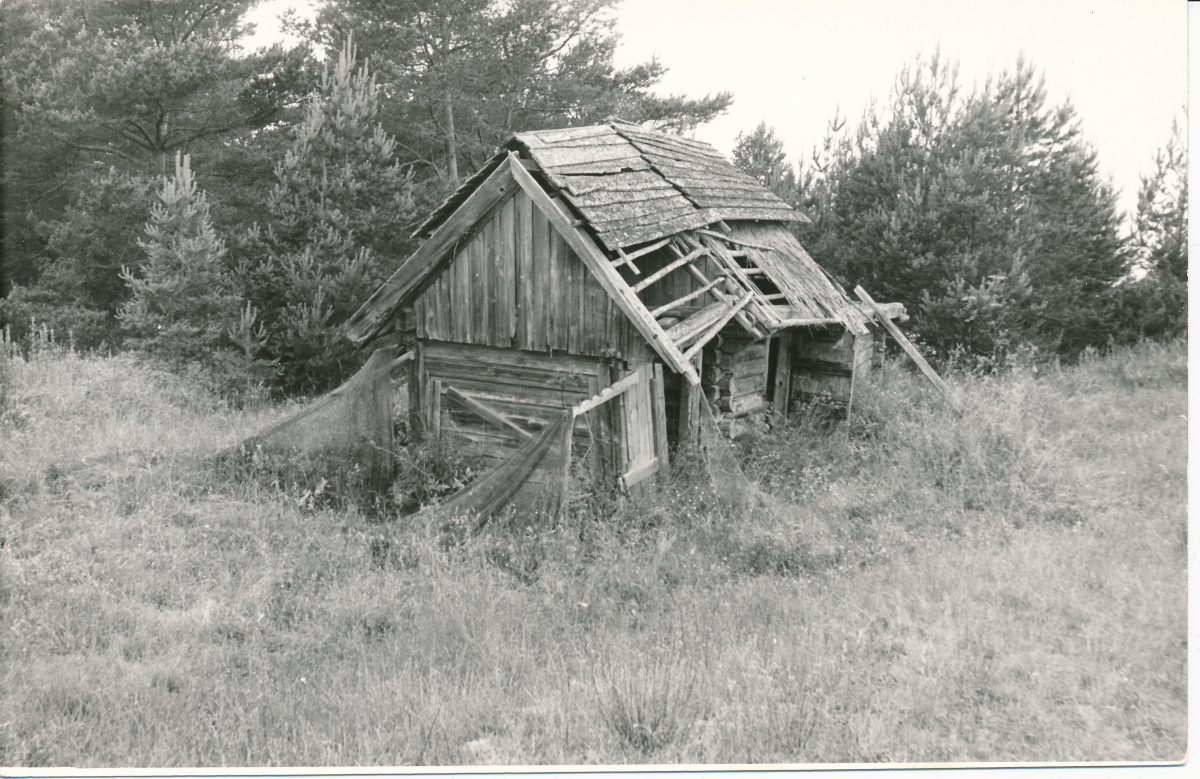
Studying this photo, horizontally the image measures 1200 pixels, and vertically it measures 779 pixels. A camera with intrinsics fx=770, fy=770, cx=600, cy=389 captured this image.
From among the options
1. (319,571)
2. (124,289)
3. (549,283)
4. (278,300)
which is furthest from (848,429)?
(124,289)

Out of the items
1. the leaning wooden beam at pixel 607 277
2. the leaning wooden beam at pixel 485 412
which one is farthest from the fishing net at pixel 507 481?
the leaning wooden beam at pixel 485 412

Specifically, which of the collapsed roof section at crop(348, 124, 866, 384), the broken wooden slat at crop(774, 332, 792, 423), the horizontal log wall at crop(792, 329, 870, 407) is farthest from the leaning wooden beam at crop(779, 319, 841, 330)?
the broken wooden slat at crop(774, 332, 792, 423)

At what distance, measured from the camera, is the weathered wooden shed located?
7832 millimetres

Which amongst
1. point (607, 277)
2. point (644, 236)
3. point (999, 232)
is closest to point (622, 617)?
point (607, 277)

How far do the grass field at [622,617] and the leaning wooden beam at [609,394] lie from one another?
3.14 ft

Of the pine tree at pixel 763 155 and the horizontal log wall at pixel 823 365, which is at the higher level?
the pine tree at pixel 763 155

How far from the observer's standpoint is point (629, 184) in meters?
8.97

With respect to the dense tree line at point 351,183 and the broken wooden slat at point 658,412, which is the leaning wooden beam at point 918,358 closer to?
the dense tree line at point 351,183

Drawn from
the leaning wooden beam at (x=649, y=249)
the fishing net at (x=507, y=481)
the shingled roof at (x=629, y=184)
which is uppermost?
the shingled roof at (x=629, y=184)

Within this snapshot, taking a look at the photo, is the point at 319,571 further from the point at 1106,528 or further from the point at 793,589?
the point at 1106,528

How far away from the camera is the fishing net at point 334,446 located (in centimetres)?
786

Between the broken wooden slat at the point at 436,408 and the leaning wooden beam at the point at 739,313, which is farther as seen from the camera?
the broken wooden slat at the point at 436,408

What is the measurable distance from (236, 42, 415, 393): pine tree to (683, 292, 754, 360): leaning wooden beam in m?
8.05

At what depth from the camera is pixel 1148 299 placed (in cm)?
1466
